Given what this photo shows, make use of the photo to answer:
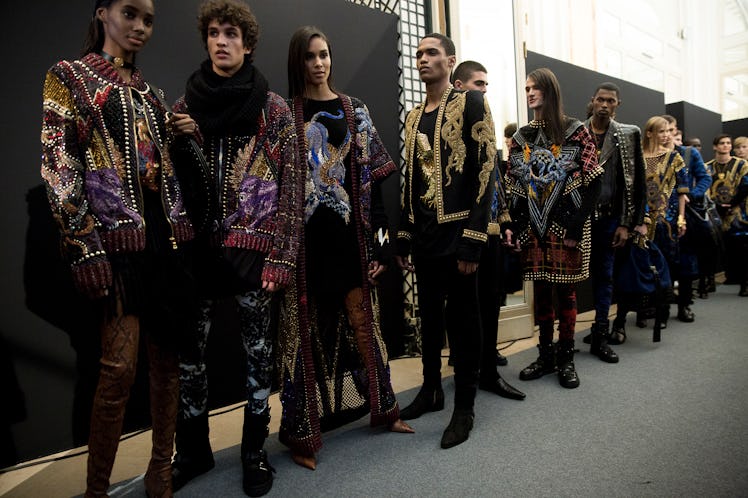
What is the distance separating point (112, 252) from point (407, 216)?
1.28 m

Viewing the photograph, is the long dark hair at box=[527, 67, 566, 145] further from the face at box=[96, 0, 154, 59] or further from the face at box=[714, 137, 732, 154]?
the face at box=[714, 137, 732, 154]

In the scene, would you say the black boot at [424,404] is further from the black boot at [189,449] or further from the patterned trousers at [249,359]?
the black boot at [189,449]

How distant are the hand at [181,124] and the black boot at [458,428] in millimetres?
1566

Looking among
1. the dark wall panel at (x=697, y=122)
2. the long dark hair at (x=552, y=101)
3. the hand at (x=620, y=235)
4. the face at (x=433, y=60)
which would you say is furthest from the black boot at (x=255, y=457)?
the dark wall panel at (x=697, y=122)

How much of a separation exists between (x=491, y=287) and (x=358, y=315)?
885 mm

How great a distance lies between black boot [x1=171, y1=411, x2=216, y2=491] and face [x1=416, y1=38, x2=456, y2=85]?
172 centimetres

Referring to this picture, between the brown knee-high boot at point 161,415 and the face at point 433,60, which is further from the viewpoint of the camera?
the face at point 433,60

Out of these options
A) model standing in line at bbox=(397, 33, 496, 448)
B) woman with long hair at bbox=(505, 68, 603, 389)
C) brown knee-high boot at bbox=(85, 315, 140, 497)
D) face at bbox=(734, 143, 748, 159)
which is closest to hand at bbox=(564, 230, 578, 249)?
woman with long hair at bbox=(505, 68, 603, 389)

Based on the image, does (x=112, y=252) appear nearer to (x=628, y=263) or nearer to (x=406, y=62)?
(x=406, y=62)

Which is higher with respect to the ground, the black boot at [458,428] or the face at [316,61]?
the face at [316,61]

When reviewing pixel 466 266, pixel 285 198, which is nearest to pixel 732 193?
pixel 466 266

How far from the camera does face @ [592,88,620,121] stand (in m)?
3.04

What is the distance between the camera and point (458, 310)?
79.4 inches

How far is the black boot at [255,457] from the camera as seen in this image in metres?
1.64
